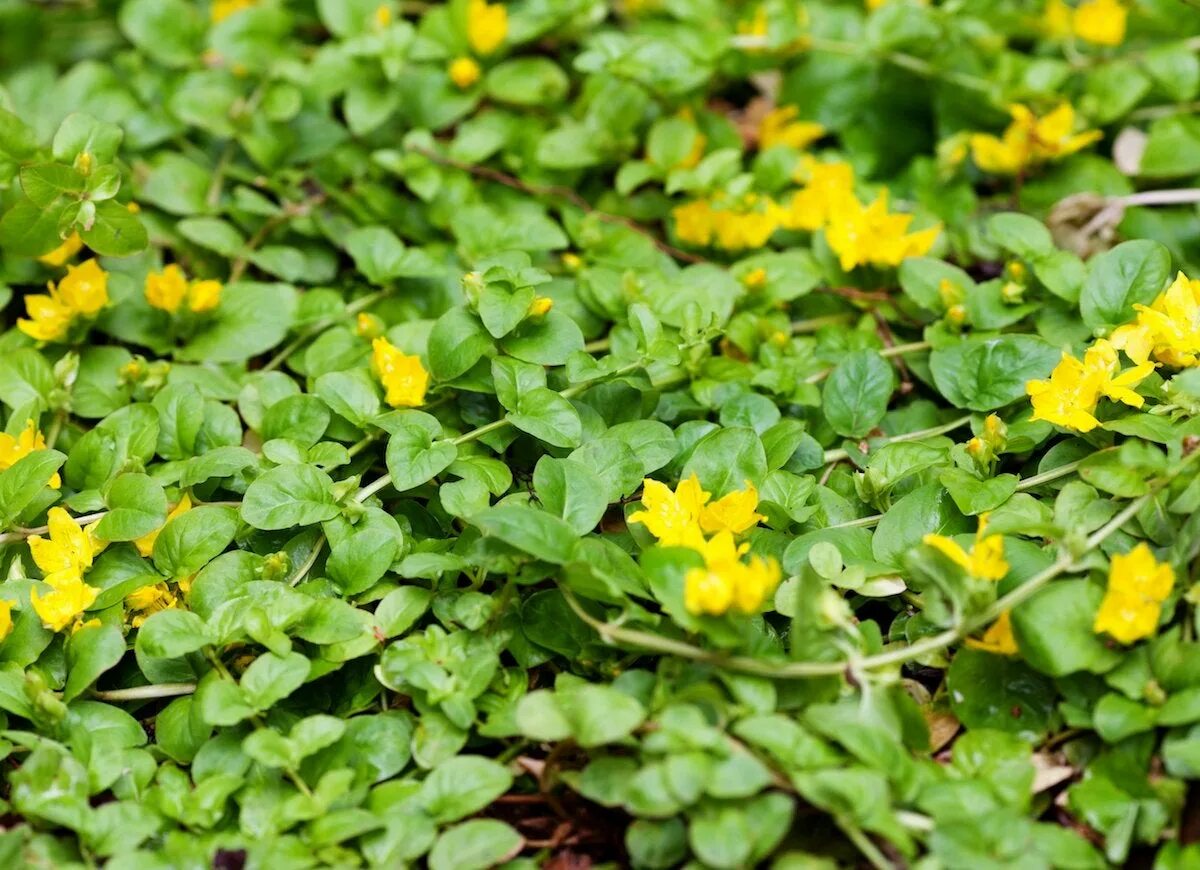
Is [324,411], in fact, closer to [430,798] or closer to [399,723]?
[399,723]

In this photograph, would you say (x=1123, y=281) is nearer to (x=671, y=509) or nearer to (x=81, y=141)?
(x=671, y=509)

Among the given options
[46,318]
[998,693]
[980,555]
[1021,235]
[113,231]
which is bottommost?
[998,693]

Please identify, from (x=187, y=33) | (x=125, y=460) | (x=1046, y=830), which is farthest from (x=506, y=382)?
(x=187, y=33)

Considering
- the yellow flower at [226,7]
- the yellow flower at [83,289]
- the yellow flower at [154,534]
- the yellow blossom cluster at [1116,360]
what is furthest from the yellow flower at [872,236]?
the yellow flower at [226,7]

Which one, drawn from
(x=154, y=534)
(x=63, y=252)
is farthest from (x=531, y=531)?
(x=63, y=252)

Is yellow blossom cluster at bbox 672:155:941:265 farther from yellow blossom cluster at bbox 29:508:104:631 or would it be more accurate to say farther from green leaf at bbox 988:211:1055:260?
yellow blossom cluster at bbox 29:508:104:631

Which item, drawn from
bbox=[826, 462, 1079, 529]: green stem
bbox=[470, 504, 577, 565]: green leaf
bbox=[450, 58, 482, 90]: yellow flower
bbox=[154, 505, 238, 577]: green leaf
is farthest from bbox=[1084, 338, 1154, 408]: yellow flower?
bbox=[450, 58, 482, 90]: yellow flower
